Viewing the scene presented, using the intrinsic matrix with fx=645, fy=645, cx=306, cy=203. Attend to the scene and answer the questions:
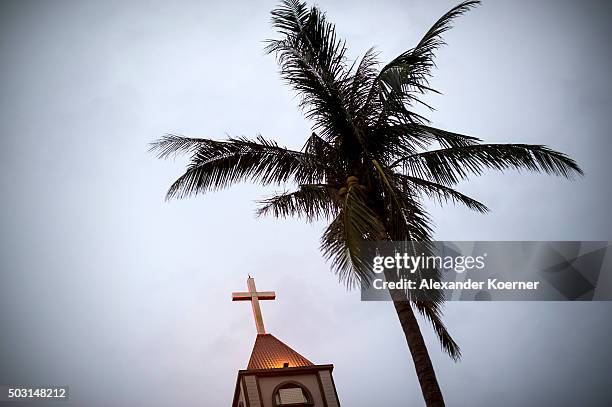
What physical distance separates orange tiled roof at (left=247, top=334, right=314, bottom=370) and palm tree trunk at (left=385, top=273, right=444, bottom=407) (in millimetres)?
13831

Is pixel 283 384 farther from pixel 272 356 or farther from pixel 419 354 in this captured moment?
pixel 419 354

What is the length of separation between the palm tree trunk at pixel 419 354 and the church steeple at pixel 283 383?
12831 millimetres

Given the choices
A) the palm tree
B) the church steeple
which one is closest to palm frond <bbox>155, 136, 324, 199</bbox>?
the palm tree

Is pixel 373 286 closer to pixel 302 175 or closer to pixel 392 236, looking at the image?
pixel 392 236

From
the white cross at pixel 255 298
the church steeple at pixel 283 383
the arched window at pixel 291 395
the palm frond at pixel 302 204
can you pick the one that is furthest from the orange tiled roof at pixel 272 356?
the palm frond at pixel 302 204

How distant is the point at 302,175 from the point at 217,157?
2057 mm

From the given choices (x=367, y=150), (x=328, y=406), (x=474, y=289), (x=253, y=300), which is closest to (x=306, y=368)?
(x=328, y=406)

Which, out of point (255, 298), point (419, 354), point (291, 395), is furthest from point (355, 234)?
point (255, 298)

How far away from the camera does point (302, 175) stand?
1515 centimetres

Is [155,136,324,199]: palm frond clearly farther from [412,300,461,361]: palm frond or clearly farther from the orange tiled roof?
the orange tiled roof

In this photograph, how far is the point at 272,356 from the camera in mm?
26453

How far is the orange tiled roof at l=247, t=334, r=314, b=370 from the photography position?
84.6 ft

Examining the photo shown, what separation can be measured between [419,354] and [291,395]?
13.7 m

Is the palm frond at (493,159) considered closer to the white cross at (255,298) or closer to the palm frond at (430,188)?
the palm frond at (430,188)
